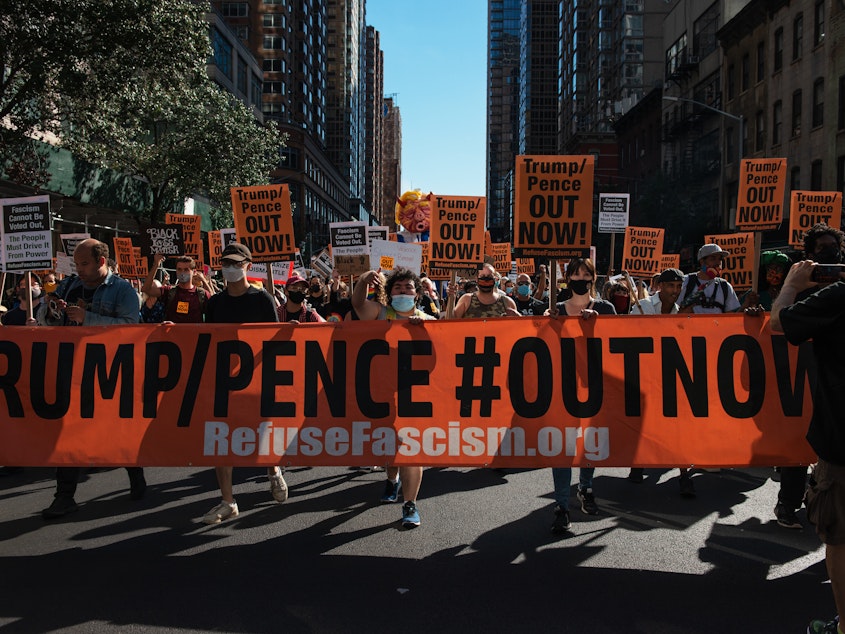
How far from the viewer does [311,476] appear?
7.96m

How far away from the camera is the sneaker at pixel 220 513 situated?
19.9ft

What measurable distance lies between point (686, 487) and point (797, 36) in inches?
1230

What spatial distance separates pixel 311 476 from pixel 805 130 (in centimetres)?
2943

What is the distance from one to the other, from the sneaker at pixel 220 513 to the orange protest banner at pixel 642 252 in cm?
1096

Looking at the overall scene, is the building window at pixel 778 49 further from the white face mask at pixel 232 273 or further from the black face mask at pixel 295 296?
the white face mask at pixel 232 273

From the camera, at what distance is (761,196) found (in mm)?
11430

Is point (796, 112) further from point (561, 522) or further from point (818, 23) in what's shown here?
point (561, 522)

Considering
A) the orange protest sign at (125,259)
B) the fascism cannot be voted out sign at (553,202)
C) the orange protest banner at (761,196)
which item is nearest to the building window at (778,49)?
the orange protest banner at (761,196)

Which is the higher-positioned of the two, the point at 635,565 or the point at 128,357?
the point at 128,357

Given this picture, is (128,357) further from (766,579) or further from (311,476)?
(766,579)

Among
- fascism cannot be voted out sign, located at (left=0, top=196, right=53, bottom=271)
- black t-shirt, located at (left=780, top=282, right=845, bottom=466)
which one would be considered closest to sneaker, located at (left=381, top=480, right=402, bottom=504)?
black t-shirt, located at (left=780, top=282, right=845, bottom=466)

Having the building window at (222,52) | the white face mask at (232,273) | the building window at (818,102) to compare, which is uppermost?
the building window at (222,52)

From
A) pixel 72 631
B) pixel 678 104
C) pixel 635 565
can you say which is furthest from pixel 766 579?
pixel 678 104

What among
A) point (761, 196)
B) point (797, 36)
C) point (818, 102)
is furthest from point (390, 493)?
point (797, 36)
